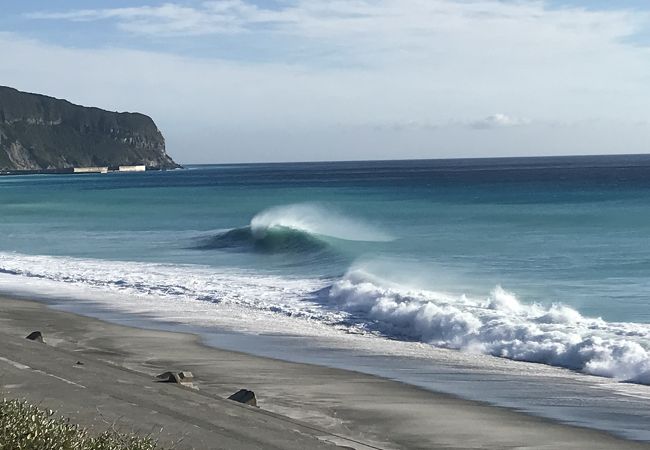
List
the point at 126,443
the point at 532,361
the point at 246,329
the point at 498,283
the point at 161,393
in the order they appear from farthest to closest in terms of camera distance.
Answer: the point at 498,283 → the point at 246,329 → the point at 532,361 → the point at 161,393 → the point at 126,443

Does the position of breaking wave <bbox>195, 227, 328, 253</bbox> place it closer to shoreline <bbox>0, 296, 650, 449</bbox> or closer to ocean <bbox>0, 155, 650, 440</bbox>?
ocean <bbox>0, 155, 650, 440</bbox>

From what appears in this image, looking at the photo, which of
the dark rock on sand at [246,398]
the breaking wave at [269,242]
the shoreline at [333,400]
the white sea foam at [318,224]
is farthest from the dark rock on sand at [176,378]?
the white sea foam at [318,224]

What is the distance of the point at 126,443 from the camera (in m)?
7.49

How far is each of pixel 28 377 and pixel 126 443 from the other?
4.94 metres

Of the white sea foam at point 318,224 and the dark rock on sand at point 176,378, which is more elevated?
the dark rock on sand at point 176,378

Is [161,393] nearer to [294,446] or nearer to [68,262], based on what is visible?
[294,446]

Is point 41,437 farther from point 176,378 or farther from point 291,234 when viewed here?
point 291,234

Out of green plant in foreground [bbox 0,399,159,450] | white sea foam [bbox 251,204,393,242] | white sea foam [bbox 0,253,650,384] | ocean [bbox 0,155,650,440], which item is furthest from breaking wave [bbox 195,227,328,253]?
green plant in foreground [bbox 0,399,159,450]

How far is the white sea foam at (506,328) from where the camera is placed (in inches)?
607

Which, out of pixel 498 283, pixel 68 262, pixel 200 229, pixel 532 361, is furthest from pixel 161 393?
pixel 200 229

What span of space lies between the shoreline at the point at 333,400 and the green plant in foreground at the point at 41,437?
2.29 meters

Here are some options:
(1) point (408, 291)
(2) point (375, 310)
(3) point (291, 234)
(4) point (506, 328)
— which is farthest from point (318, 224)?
(4) point (506, 328)

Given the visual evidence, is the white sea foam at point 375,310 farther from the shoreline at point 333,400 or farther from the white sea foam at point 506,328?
the shoreline at point 333,400

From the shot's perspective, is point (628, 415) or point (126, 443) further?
point (628, 415)
